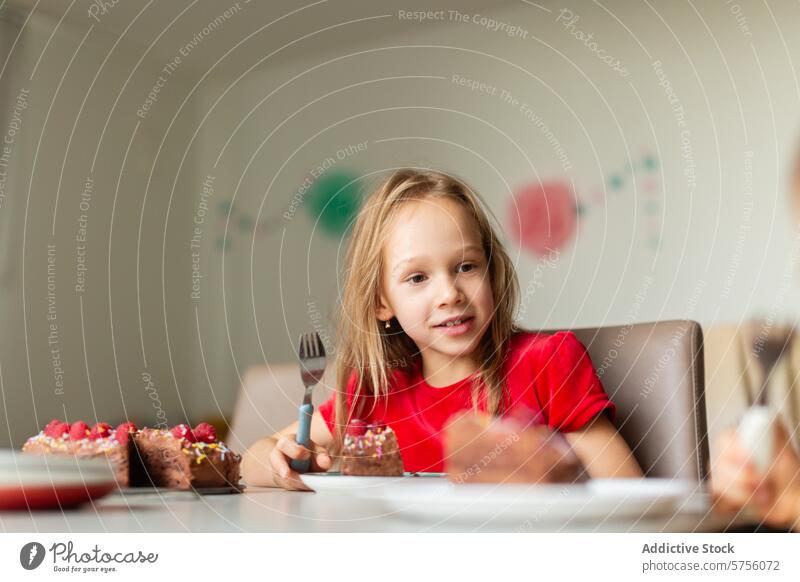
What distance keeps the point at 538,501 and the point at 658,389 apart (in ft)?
0.49

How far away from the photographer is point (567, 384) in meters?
0.72

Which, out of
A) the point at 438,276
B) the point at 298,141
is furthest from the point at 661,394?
the point at 298,141

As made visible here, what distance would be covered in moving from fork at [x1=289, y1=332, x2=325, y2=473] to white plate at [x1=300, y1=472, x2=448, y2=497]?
148mm

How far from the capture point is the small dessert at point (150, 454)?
0.61 metres

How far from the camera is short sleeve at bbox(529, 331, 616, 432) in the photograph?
0.70 m

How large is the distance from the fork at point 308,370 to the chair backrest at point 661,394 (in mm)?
264

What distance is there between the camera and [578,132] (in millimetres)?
880

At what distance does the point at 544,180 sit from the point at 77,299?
50 cm

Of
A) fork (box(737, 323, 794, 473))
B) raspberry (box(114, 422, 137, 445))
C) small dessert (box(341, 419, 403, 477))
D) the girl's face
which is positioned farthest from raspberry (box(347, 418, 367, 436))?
fork (box(737, 323, 794, 473))

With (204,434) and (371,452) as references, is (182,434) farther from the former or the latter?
(371,452)

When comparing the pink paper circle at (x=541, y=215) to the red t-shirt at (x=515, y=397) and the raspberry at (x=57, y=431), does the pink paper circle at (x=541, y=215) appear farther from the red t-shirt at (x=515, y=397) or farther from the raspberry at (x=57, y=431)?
the raspberry at (x=57, y=431)

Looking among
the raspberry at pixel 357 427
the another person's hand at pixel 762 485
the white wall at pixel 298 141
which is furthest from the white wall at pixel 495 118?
the another person's hand at pixel 762 485
